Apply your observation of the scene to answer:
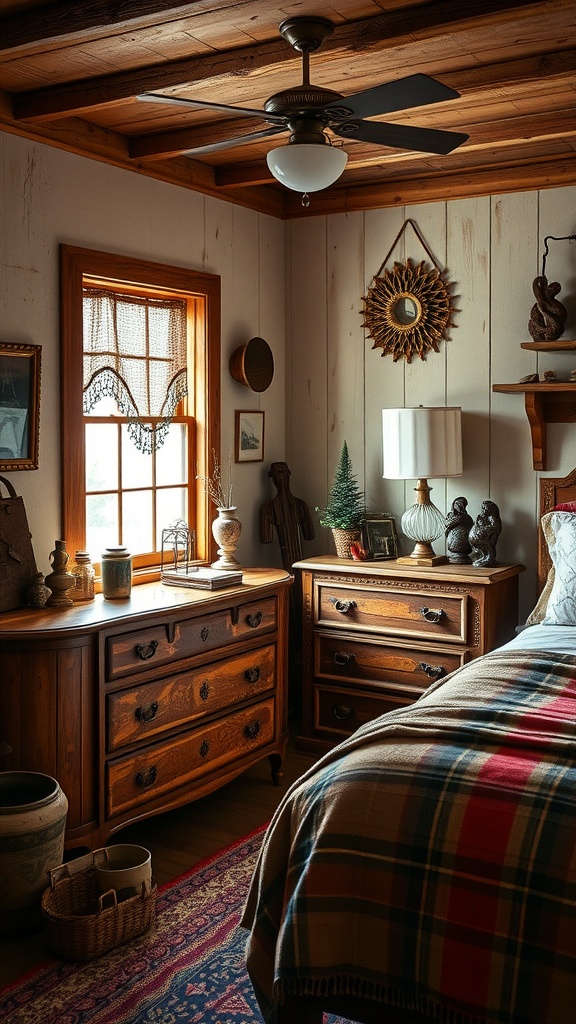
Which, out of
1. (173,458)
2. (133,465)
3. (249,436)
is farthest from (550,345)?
(133,465)

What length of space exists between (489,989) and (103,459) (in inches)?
106

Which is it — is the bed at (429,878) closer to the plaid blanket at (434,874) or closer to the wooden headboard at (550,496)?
the plaid blanket at (434,874)

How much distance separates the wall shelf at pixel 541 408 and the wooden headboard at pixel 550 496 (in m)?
0.09

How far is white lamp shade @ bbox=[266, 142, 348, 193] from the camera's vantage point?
241 centimetres

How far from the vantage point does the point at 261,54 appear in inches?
116

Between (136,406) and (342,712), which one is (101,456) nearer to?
(136,406)

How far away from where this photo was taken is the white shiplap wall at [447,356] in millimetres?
4293

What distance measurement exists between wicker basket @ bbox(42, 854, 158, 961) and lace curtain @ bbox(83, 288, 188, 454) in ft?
5.97

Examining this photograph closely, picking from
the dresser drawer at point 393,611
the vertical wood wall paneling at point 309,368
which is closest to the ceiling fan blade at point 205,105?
the dresser drawer at point 393,611

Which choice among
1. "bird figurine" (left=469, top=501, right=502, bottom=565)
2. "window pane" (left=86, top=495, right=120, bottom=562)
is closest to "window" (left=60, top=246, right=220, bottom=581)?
"window pane" (left=86, top=495, right=120, bottom=562)

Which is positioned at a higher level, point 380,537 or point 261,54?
point 261,54

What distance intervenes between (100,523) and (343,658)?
49.8 inches

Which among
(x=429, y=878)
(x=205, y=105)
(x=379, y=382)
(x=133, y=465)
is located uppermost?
(x=205, y=105)

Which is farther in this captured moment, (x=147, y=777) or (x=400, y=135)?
(x=147, y=777)
